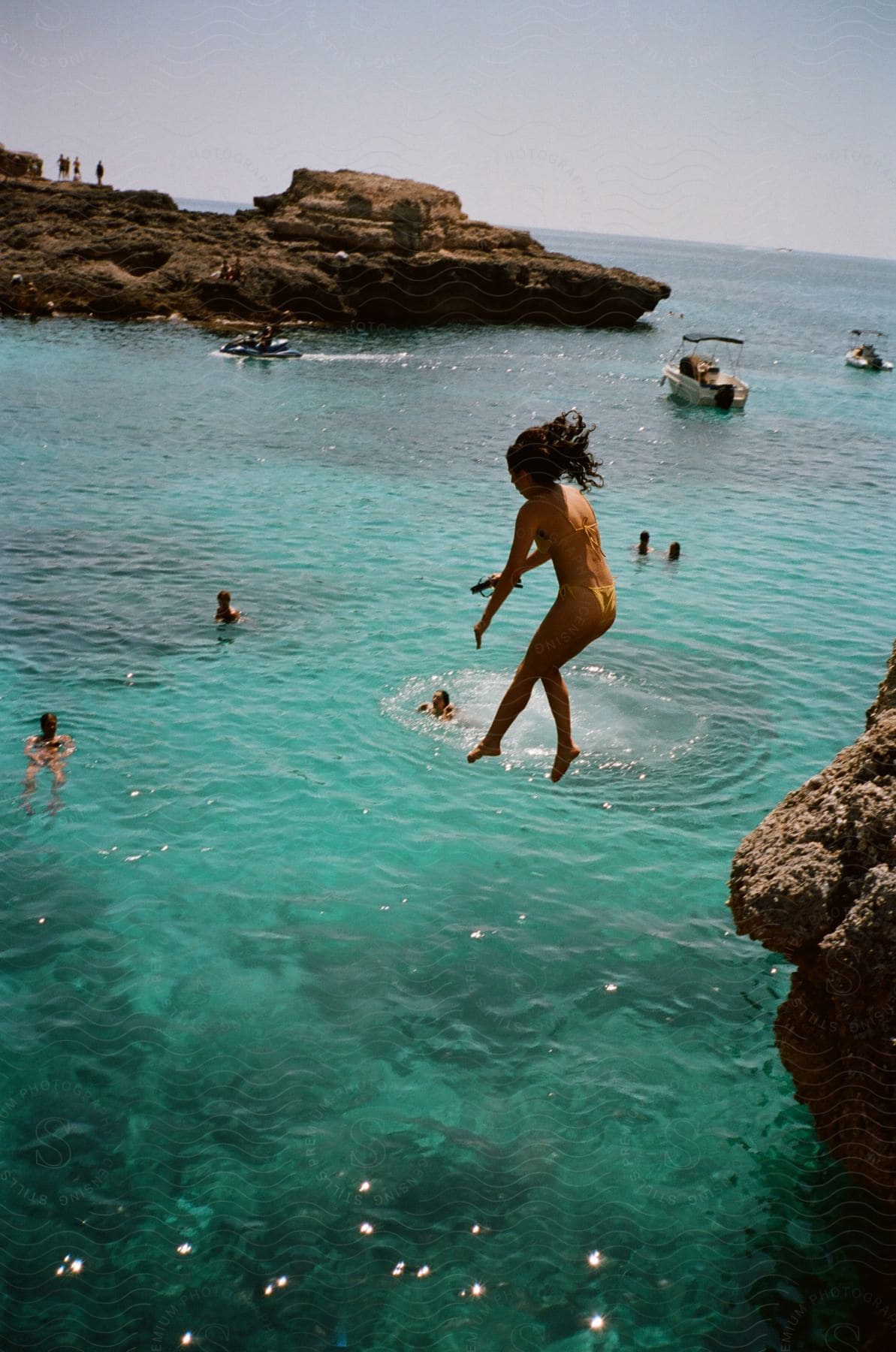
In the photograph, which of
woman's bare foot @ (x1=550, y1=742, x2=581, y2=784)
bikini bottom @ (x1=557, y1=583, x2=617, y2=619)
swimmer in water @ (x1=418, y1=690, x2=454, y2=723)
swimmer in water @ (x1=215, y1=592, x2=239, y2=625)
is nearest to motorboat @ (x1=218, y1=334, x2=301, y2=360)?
swimmer in water @ (x1=215, y1=592, x2=239, y2=625)

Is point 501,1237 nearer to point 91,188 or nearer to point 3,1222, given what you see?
point 3,1222

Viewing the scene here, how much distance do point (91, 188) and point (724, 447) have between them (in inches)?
2012

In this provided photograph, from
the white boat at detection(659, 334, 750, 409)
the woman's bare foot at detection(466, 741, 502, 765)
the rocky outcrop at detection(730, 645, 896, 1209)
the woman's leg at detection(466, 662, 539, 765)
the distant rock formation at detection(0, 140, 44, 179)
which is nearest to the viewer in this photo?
the rocky outcrop at detection(730, 645, 896, 1209)

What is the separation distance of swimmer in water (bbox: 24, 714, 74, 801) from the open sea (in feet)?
0.48

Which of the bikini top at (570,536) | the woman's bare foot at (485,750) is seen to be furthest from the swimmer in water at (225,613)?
the bikini top at (570,536)

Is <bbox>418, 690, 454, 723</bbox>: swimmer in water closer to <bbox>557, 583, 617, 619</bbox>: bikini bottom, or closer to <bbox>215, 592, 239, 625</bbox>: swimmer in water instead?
<bbox>215, 592, 239, 625</bbox>: swimmer in water

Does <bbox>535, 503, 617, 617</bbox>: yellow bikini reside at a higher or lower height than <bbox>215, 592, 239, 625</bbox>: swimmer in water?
higher

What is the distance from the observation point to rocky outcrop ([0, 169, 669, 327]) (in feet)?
178

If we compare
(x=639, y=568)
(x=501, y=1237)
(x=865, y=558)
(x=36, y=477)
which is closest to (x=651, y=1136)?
(x=501, y=1237)

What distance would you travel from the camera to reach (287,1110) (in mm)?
8000

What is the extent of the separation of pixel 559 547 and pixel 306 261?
56.0m

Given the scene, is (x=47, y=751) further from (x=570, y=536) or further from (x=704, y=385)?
(x=704, y=385)

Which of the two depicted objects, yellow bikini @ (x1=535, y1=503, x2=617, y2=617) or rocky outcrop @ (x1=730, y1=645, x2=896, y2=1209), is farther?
yellow bikini @ (x1=535, y1=503, x2=617, y2=617)

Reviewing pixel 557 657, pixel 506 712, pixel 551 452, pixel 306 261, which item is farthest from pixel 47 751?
pixel 306 261
